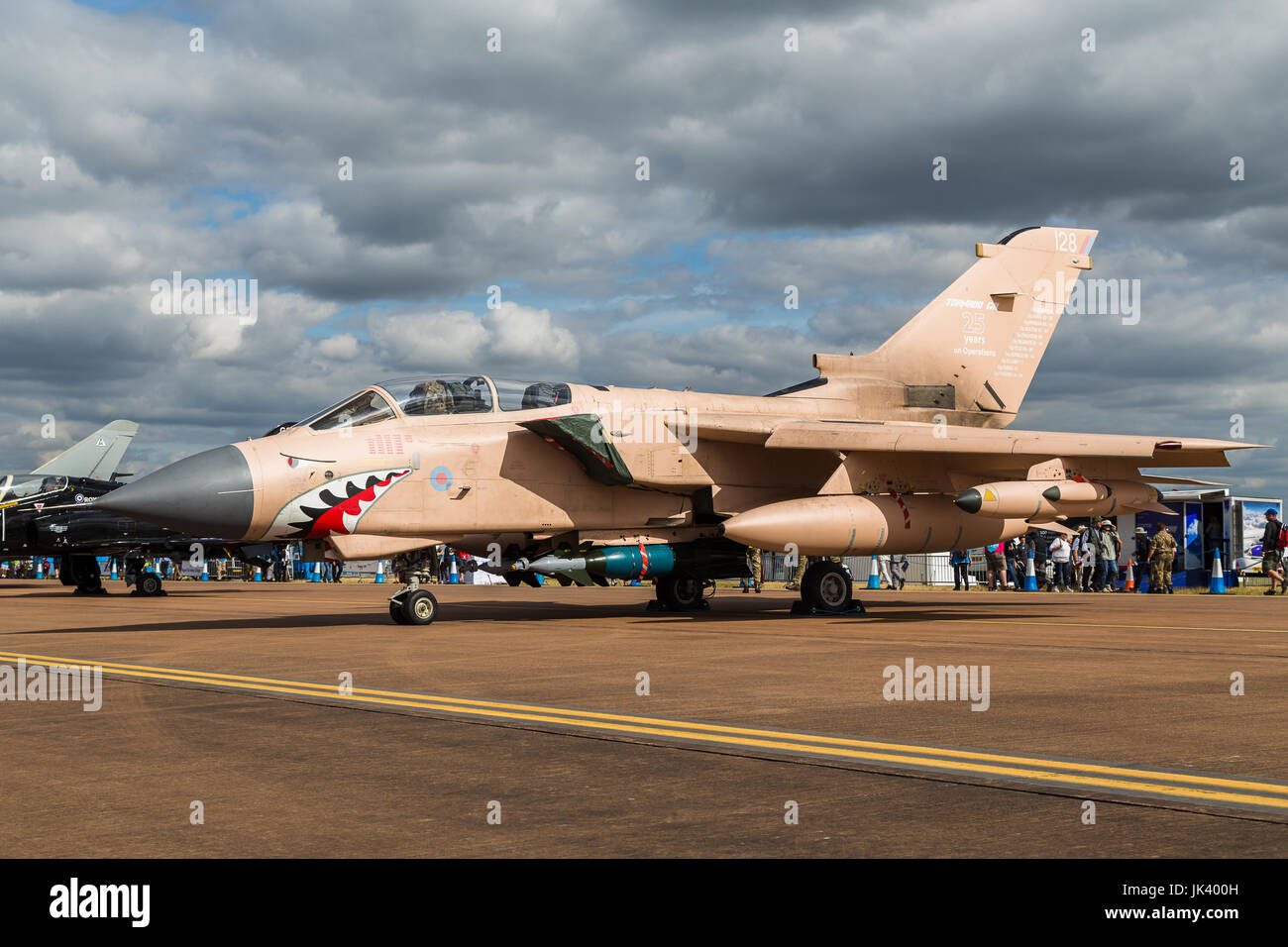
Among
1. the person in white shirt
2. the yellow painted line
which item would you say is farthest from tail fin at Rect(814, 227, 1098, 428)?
the person in white shirt

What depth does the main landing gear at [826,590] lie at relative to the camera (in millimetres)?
18078

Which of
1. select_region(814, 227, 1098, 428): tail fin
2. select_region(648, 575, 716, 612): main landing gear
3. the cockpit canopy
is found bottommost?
select_region(648, 575, 716, 612): main landing gear

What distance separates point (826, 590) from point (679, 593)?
275 cm

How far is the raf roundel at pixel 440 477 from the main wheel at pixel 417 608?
69.2 inches

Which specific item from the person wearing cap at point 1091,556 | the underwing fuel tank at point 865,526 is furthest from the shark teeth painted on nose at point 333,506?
the person wearing cap at point 1091,556

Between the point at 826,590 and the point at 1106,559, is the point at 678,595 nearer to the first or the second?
the point at 826,590

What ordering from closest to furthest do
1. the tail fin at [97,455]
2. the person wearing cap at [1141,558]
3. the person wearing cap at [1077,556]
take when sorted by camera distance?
the person wearing cap at [1077,556], the person wearing cap at [1141,558], the tail fin at [97,455]

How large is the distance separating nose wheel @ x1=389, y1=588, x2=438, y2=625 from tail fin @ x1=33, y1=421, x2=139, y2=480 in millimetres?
27658

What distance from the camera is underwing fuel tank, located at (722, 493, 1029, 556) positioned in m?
15.8

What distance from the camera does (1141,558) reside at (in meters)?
32.1

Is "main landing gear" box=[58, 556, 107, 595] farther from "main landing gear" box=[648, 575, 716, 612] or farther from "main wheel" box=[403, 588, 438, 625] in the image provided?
"main wheel" box=[403, 588, 438, 625]

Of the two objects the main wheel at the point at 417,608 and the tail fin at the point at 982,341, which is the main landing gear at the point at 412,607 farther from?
the tail fin at the point at 982,341
